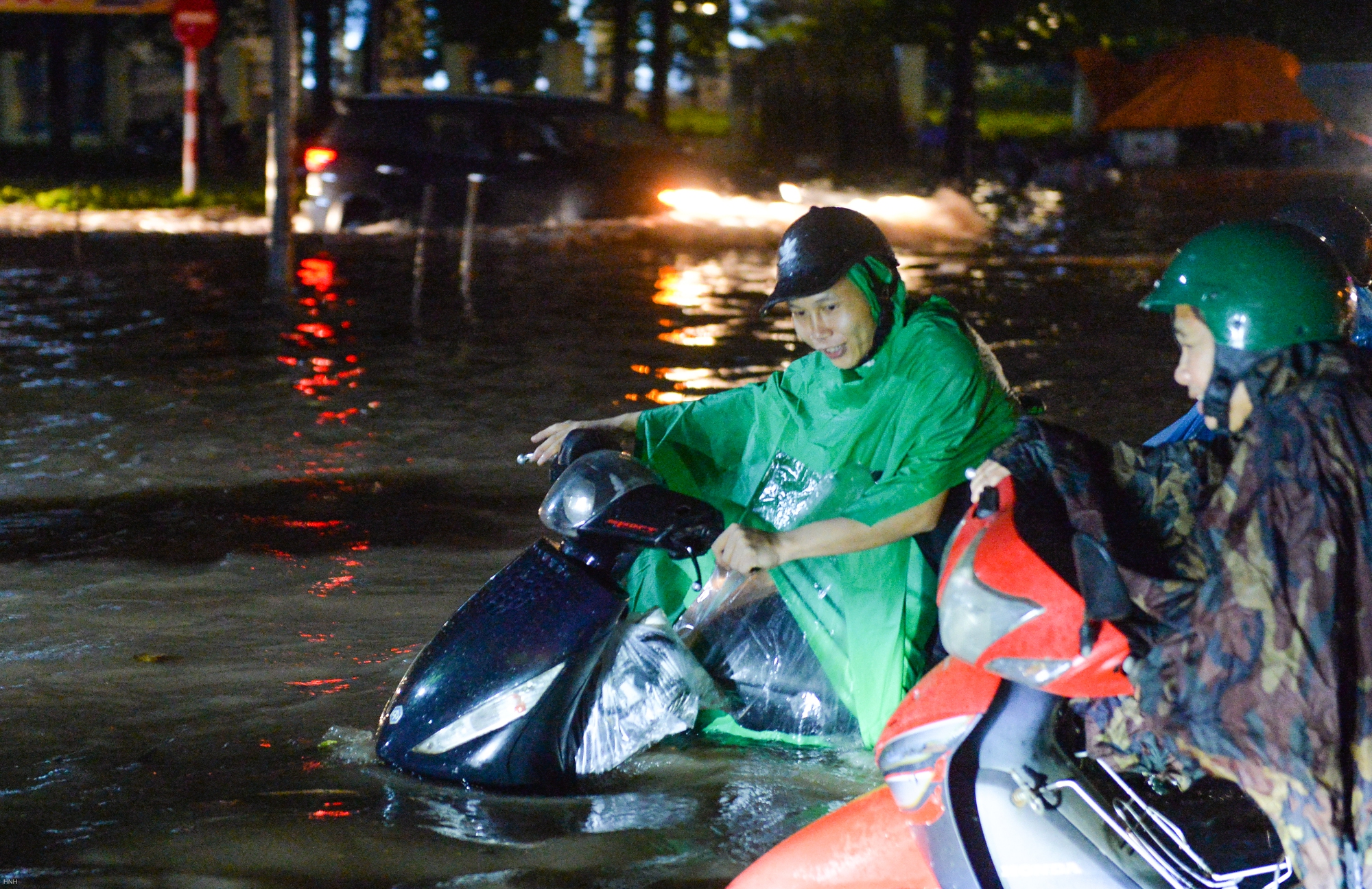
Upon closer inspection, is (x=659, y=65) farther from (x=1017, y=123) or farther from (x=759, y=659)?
(x=759, y=659)

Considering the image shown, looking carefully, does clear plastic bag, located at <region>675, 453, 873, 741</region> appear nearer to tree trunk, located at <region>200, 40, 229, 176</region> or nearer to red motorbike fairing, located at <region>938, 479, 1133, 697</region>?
red motorbike fairing, located at <region>938, 479, 1133, 697</region>

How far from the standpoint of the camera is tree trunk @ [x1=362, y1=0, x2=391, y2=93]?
24.8 metres

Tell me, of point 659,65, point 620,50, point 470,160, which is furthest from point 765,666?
point 659,65

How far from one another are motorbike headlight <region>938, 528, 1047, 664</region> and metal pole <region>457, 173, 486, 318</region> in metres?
9.91

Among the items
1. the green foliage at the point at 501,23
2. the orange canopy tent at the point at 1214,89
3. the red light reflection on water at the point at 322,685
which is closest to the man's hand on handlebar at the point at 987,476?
the red light reflection on water at the point at 322,685

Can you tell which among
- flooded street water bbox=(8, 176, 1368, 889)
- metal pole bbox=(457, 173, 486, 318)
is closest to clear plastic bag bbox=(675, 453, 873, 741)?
flooded street water bbox=(8, 176, 1368, 889)

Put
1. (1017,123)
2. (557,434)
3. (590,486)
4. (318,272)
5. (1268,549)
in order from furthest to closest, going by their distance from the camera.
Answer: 1. (1017,123)
2. (318,272)
3. (557,434)
4. (590,486)
5. (1268,549)

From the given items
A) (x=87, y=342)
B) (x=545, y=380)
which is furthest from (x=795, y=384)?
(x=87, y=342)

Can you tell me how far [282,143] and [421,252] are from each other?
2481 millimetres

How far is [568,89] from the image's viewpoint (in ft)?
144

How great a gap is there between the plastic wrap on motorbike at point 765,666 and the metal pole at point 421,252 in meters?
7.68

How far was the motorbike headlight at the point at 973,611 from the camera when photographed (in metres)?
2.10

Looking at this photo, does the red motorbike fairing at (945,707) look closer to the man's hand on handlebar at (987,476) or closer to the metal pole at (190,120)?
the man's hand on handlebar at (987,476)

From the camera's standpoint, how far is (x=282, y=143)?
1297 cm
